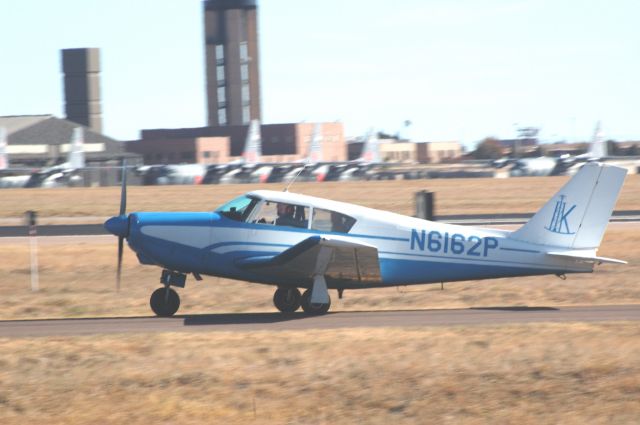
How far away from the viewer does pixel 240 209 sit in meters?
17.0

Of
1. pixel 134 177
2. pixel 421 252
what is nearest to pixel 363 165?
pixel 134 177

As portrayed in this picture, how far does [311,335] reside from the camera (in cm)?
1438

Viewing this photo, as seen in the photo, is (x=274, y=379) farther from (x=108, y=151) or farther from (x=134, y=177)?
(x=108, y=151)

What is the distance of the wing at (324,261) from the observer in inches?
631

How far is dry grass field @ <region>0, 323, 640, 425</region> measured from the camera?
39.0 ft

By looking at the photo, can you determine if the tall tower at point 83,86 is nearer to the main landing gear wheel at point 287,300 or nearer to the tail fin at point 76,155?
the tail fin at point 76,155

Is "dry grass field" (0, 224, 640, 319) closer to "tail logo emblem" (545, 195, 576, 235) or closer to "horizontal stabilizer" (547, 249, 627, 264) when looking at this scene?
"horizontal stabilizer" (547, 249, 627, 264)

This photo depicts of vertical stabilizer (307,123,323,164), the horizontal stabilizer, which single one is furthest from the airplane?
the horizontal stabilizer

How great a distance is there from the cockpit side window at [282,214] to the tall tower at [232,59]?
112m

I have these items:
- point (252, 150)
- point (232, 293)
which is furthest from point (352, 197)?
point (232, 293)

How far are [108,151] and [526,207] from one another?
67814 mm

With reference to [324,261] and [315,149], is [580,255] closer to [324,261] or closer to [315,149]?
[324,261]

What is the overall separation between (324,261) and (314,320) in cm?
100

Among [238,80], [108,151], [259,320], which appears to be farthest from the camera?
[238,80]
